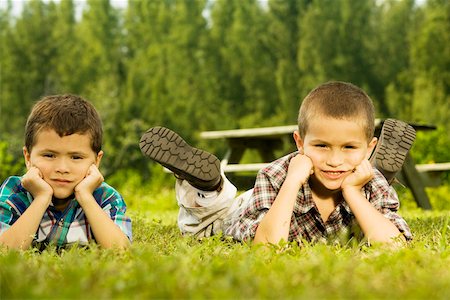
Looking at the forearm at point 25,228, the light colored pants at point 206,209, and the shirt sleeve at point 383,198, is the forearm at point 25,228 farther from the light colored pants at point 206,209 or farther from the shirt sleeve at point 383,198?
the shirt sleeve at point 383,198

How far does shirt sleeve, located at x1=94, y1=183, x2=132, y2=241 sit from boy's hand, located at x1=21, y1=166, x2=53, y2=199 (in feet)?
1.02

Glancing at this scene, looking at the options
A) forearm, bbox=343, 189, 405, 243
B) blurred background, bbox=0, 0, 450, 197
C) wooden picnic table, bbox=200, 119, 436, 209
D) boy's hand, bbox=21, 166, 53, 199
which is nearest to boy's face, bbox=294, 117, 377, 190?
forearm, bbox=343, 189, 405, 243

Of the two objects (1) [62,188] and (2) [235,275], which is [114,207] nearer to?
(1) [62,188]

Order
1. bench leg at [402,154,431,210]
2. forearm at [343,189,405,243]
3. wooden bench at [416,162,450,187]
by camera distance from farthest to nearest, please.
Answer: wooden bench at [416,162,450,187] → bench leg at [402,154,431,210] → forearm at [343,189,405,243]

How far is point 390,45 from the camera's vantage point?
2259cm

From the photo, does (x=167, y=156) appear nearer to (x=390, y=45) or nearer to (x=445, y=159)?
(x=445, y=159)

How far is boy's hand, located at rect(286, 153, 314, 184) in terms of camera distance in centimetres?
331

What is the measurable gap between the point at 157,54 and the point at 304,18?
15.1ft

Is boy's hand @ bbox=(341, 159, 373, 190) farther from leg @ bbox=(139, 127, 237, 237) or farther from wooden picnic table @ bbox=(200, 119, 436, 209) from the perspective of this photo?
wooden picnic table @ bbox=(200, 119, 436, 209)

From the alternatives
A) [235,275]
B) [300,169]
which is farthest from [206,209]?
[235,275]

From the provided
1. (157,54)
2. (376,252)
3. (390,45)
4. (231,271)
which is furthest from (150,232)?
(390,45)

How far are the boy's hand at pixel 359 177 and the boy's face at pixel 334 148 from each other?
3cm

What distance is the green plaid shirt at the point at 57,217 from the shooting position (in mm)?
3334

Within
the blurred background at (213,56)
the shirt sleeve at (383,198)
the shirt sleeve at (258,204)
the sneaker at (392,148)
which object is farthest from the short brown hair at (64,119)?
the blurred background at (213,56)
